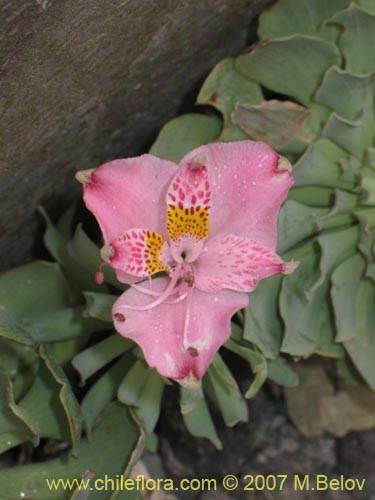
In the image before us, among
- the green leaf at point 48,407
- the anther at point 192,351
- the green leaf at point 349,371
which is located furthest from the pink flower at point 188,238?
the green leaf at point 349,371

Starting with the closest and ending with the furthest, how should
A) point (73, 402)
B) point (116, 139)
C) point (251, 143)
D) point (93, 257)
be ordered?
point (251, 143) → point (73, 402) → point (93, 257) → point (116, 139)

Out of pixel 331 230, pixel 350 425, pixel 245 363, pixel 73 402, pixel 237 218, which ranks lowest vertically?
pixel 350 425

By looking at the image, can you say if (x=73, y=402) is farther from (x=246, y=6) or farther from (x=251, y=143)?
(x=246, y=6)

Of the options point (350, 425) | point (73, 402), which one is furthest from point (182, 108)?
point (350, 425)

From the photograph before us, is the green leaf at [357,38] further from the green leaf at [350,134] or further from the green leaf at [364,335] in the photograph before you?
the green leaf at [364,335]

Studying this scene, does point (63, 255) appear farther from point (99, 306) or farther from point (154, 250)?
point (154, 250)

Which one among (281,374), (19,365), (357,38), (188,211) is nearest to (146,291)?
(188,211)

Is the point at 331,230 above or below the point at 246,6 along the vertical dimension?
below
